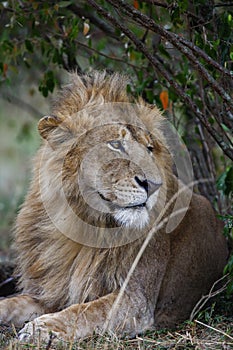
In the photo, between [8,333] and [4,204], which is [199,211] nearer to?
[8,333]

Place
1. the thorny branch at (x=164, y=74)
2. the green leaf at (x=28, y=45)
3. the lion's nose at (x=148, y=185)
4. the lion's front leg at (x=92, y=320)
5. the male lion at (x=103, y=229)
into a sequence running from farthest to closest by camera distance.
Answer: the green leaf at (x=28, y=45) < the thorny branch at (x=164, y=74) < the male lion at (x=103, y=229) < the lion's nose at (x=148, y=185) < the lion's front leg at (x=92, y=320)

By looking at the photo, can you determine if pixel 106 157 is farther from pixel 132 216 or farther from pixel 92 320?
pixel 92 320

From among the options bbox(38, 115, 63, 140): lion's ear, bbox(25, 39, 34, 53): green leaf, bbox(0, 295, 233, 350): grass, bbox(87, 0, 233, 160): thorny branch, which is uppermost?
bbox(25, 39, 34, 53): green leaf

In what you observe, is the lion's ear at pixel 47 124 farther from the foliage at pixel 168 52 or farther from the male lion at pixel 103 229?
the foliage at pixel 168 52

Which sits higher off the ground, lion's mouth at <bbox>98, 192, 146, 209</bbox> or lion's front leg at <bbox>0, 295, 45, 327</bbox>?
lion's mouth at <bbox>98, 192, 146, 209</bbox>

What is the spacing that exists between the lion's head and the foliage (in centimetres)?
40

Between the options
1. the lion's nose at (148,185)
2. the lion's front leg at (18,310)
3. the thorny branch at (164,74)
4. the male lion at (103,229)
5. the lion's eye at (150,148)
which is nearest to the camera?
the lion's nose at (148,185)

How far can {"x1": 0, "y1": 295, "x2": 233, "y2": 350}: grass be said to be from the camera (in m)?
3.82

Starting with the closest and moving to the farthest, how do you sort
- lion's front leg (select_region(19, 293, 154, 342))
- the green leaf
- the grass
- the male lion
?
the grass < lion's front leg (select_region(19, 293, 154, 342)) < the male lion < the green leaf

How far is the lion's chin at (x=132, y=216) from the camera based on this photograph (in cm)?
418

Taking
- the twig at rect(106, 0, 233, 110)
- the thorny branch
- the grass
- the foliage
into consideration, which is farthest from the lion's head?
the grass

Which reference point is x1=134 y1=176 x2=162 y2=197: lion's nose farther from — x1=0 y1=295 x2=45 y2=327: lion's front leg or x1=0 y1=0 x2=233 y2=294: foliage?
x1=0 y1=295 x2=45 y2=327: lion's front leg

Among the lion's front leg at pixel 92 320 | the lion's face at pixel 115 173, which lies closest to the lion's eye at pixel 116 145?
the lion's face at pixel 115 173

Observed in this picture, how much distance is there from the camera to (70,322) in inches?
162
